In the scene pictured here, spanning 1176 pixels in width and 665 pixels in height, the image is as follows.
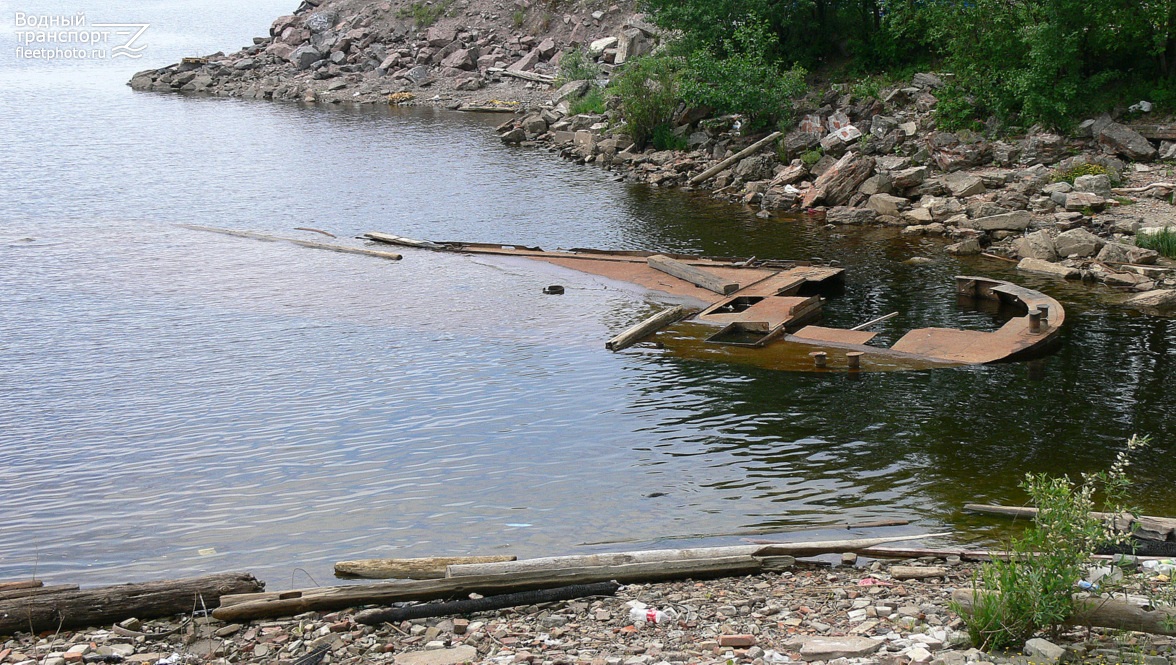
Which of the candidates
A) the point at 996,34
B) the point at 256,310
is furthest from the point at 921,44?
the point at 256,310

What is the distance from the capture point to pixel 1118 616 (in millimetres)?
7352

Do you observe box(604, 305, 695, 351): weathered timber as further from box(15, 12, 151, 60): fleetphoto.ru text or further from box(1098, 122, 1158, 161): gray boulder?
box(15, 12, 151, 60): fleetphoto.ru text

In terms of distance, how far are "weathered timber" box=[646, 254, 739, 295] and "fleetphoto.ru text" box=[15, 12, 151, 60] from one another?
9505cm

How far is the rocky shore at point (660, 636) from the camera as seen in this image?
7.39 m

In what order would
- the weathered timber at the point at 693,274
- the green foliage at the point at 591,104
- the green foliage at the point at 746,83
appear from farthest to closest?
the green foliage at the point at 591,104 → the green foliage at the point at 746,83 → the weathered timber at the point at 693,274

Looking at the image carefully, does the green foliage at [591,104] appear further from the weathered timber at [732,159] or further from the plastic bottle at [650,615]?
the plastic bottle at [650,615]

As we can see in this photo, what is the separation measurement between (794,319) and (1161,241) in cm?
1016

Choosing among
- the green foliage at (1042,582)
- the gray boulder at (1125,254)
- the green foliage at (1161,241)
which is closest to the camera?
the green foliage at (1042,582)

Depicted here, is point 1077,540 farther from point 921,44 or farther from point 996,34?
point 921,44

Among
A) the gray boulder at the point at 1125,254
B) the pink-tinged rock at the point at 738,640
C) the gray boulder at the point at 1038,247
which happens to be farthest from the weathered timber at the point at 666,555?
the gray boulder at the point at 1038,247

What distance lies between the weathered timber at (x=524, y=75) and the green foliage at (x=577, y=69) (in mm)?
3687

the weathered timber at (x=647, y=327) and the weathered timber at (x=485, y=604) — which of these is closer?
the weathered timber at (x=485, y=604)

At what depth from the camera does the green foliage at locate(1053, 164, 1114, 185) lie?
2736 centimetres

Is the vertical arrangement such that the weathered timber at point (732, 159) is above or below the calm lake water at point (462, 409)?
above
